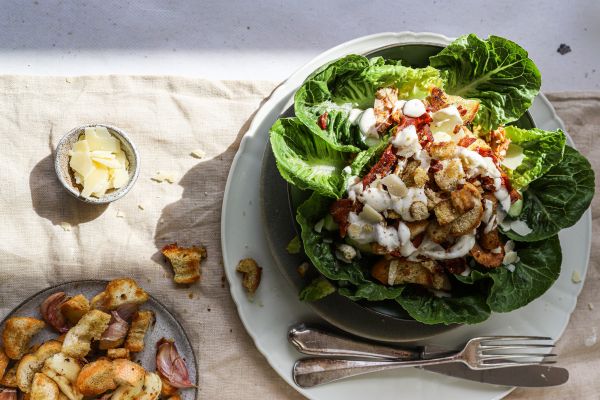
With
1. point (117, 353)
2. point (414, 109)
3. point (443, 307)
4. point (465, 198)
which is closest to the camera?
point (465, 198)

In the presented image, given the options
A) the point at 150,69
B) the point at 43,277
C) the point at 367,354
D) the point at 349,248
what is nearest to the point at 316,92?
the point at 349,248

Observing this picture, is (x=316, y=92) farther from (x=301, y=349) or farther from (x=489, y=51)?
(x=301, y=349)

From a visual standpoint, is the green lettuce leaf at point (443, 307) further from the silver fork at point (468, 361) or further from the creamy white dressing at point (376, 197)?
the creamy white dressing at point (376, 197)

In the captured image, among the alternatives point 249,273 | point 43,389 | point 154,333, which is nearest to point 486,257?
point 249,273

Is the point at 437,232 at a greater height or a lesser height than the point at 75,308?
greater

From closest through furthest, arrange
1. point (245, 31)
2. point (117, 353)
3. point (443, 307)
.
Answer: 1. point (443, 307)
2. point (117, 353)
3. point (245, 31)

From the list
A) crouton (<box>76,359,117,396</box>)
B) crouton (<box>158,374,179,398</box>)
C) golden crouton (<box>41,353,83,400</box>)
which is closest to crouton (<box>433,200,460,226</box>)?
crouton (<box>158,374,179,398</box>)

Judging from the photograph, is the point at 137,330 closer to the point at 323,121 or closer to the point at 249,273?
Answer: the point at 249,273

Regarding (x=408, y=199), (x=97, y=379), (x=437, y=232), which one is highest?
(x=408, y=199)
